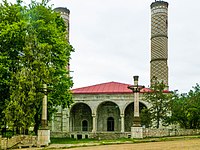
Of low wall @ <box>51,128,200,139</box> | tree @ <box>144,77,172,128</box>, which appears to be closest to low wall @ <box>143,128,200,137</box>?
low wall @ <box>51,128,200,139</box>

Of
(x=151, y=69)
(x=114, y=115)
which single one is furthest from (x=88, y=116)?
(x=151, y=69)

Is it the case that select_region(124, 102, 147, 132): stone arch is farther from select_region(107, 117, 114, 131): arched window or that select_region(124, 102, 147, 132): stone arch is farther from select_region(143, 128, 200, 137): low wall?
select_region(143, 128, 200, 137): low wall

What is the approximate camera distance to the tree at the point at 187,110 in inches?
1053

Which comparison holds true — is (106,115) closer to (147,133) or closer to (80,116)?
(80,116)

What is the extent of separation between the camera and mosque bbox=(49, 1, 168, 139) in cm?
3397

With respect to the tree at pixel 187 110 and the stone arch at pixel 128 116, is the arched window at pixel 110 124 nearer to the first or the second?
the stone arch at pixel 128 116

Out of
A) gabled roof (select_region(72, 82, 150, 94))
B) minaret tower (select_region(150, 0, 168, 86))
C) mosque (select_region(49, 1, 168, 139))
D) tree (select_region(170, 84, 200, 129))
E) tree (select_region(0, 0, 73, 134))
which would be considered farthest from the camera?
minaret tower (select_region(150, 0, 168, 86))

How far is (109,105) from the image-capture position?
36.0 metres

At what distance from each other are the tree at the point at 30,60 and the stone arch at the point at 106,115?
45.5 ft

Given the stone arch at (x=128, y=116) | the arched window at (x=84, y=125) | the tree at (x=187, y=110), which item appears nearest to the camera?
the tree at (x=187, y=110)

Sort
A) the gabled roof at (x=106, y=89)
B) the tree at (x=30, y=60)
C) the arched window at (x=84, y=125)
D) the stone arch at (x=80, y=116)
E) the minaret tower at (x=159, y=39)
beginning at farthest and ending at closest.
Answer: the minaret tower at (x=159, y=39) < the arched window at (x=84, y=125) < the stone arch at (x=80, y=116) < the gabled roof at (x=106, y=89) < the tree at (x=30, y=60)

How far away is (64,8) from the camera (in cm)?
4059

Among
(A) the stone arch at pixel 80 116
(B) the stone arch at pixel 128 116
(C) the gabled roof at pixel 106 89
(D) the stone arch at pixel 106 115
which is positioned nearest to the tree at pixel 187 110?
(C) the gabled roof at pixel 106 89

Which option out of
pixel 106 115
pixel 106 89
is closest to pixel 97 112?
pixel 106 115
